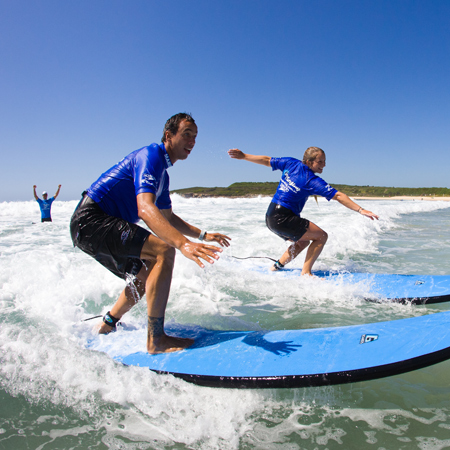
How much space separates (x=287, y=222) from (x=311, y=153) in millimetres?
1050

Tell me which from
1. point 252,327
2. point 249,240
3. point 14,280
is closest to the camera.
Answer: point 252,327

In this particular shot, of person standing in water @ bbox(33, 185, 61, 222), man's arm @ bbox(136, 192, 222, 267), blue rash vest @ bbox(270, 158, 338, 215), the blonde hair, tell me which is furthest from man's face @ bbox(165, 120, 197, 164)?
person standing in water @ bbox(33, 185, 61, 222)

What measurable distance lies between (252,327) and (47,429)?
6.29 feet

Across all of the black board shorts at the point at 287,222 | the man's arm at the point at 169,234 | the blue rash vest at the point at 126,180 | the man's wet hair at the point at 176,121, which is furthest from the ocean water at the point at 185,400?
the man's wet hair at the point at 176,121

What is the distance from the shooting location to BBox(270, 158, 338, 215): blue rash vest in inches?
177

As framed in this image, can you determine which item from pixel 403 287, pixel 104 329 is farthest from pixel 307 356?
pixel 403 287

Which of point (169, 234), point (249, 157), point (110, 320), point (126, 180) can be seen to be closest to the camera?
point (169, 234)

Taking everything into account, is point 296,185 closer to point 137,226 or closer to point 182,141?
point 182,141

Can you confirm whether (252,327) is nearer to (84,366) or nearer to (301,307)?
(301,307)

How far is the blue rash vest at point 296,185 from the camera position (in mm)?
4484

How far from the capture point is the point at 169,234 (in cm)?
198

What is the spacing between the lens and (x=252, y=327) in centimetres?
324

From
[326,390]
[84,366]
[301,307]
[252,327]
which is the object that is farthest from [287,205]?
[84,366]

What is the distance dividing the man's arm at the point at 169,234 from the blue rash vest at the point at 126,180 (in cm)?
22
